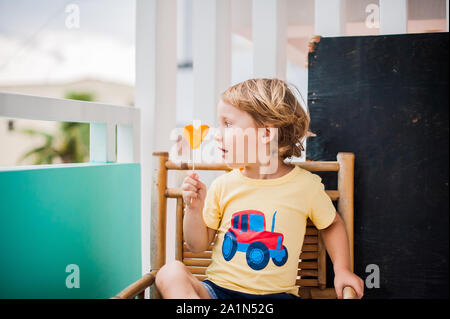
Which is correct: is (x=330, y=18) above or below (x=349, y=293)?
above

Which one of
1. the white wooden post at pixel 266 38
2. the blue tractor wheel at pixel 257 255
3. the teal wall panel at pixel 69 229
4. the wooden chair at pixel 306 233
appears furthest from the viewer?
the white wooden post at pixel 266 38

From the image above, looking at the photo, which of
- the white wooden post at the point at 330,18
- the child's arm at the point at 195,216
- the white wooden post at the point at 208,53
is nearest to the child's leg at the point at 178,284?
the child's arm at the point at 195,216

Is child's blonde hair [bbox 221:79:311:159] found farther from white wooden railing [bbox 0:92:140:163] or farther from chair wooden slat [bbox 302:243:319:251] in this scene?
white wooden railing [bbox 0:92:140:163]

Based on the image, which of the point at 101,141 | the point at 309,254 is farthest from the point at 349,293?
the point at 101,141

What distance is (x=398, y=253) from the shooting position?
Answer: 1.20 metres

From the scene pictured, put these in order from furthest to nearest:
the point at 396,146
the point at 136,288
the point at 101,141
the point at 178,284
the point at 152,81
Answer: the point at 152,81
the point at 101,141
the point at 396,146
the point at 136,288
the point at 178,284

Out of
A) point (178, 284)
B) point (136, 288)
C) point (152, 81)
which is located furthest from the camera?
point (152, 81)

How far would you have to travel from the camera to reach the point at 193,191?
1026 mm

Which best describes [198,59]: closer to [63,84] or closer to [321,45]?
[321,45]

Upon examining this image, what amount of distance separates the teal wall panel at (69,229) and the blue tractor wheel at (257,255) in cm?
46

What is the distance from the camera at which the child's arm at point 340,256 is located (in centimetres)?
98

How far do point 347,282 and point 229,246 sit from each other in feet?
1.01

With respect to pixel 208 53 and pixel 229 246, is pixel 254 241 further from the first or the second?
pixel 208 53

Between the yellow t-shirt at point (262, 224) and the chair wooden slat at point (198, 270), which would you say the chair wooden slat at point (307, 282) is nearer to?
the yellow t-shirt at point (262, 224)
